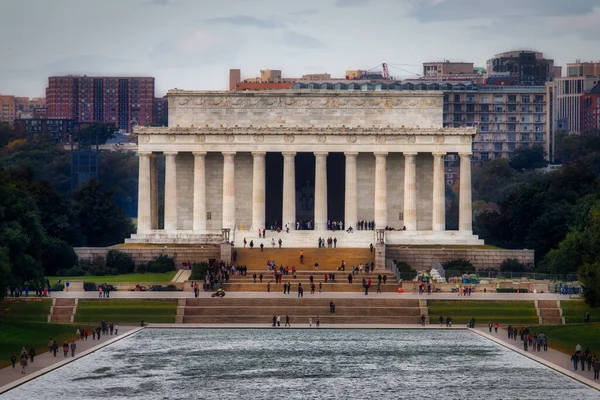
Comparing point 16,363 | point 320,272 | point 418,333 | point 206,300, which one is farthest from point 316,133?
point 16,363

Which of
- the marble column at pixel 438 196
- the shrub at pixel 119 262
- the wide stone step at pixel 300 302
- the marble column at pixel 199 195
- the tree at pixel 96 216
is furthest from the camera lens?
the tree at pixel 96 216

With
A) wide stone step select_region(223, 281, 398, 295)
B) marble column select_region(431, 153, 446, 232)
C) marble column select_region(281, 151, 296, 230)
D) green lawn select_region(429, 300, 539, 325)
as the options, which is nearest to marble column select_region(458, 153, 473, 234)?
marble column select_region(431, 153, 446, 232)

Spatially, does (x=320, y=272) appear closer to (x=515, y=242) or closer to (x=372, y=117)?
(x=372, y=117)

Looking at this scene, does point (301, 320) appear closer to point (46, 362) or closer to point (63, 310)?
point (63, 310)

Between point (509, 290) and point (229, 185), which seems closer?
point (509, 290)

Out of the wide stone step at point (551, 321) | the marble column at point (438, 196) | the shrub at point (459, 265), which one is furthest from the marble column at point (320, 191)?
the wide stone step at point (551, 321)

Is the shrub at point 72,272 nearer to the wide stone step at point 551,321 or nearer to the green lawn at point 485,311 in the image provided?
the green lawn at point 485,311

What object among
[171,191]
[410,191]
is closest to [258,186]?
[171,191]

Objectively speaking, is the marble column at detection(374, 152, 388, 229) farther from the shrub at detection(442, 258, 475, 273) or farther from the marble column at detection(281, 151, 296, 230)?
the shrub at detection(442, 258, 475, 273)
